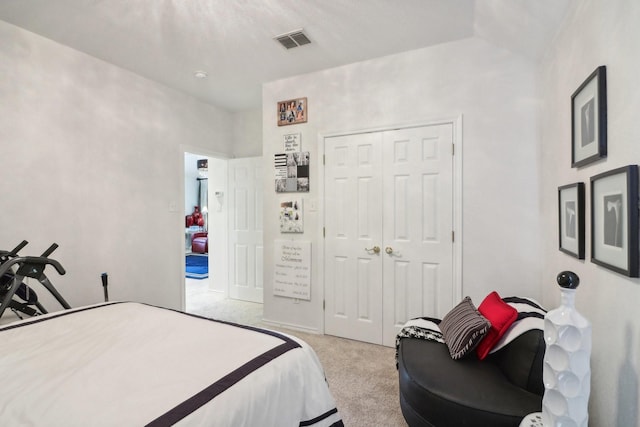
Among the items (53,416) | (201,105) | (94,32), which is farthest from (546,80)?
(201,105)

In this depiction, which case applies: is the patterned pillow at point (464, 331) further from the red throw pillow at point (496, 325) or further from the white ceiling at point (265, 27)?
the white ceiling at point (265, 27)

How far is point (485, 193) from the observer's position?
2762mm

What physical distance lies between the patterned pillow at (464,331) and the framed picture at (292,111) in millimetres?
2393

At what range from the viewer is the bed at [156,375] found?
1037mm

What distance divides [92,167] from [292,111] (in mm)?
1973

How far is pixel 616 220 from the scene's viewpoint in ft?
4.14

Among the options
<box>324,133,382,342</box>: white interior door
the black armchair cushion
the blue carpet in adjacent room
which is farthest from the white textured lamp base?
the blue carpet in adjacent room

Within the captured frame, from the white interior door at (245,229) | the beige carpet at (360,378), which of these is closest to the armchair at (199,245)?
the white interior door at (245,229)

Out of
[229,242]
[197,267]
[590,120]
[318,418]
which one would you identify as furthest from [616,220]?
[197,267]

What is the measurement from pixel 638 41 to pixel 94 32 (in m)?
3.33

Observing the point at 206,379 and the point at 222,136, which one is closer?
the point at 206,379

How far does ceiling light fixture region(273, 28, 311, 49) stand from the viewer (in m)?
2.67

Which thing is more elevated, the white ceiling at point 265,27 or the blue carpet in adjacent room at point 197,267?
the white ceiling at point 265,27

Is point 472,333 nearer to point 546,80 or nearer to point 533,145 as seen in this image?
point 533,145
